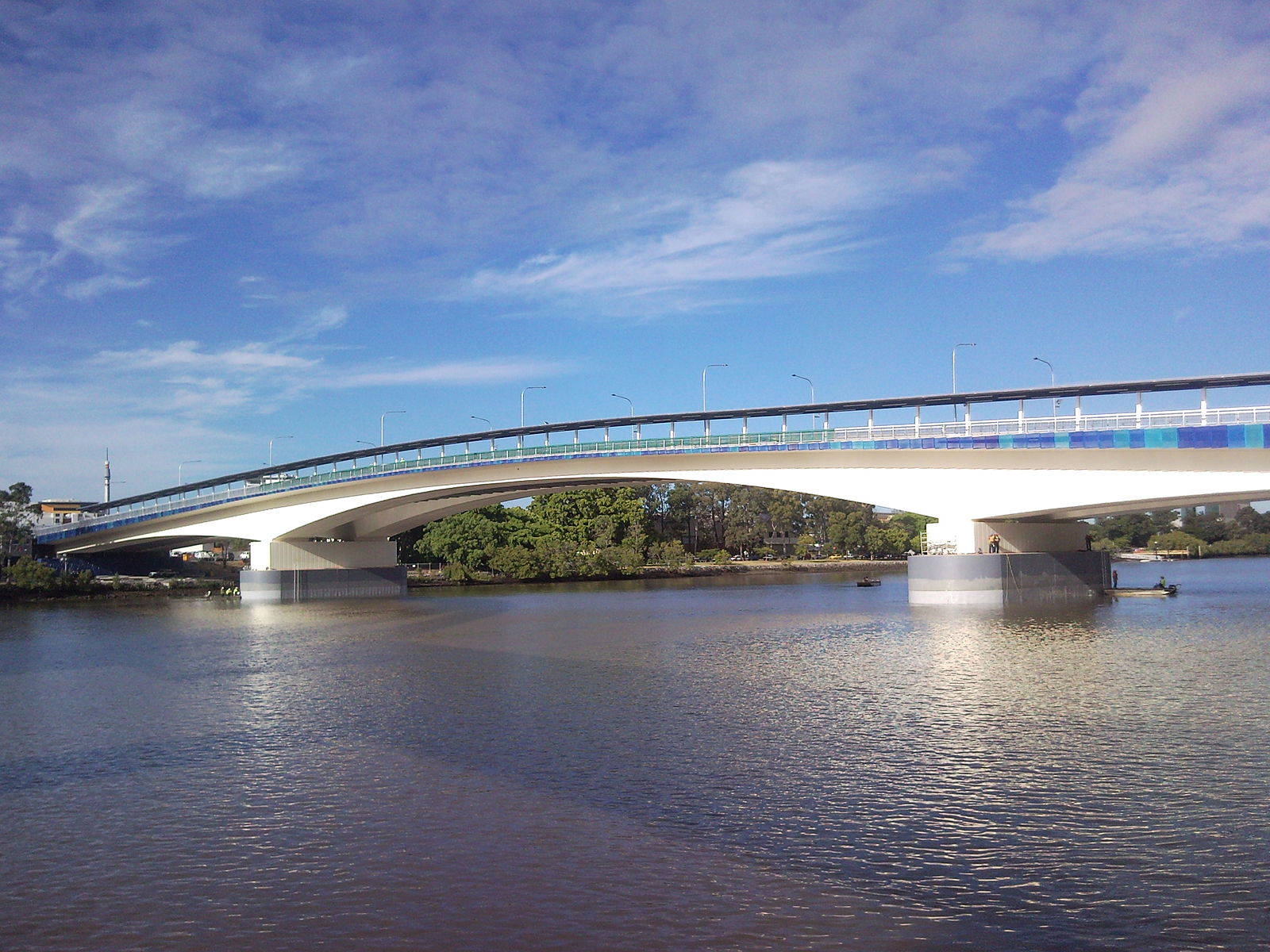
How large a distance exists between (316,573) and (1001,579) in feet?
126

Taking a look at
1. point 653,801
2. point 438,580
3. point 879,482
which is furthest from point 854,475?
point 438,580

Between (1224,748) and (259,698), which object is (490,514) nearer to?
(259,698)

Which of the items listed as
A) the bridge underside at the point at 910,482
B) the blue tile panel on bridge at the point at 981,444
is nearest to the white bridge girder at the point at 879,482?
the bridge underside at the point at 910,482

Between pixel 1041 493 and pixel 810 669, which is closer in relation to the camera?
pixel 810 669

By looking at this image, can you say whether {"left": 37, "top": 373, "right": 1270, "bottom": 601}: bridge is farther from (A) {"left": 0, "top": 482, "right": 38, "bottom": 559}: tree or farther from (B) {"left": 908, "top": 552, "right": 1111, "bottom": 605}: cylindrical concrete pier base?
(A) {"left": 0, "top": 482, "right": 38, "bottom": 559}: tree

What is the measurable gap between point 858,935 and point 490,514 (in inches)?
3297

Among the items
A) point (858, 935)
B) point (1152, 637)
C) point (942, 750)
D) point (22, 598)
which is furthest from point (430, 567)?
point (858, 935)

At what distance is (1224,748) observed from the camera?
597 inches

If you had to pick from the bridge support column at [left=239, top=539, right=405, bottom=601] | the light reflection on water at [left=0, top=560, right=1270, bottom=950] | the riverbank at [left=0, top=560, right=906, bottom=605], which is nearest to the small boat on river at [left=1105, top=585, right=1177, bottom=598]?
the light reflection on water at [left=0, top=560, right=1270, bottom=950]

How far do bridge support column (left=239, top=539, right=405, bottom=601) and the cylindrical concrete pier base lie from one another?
33.6 meters

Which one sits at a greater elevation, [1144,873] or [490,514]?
[490,514]

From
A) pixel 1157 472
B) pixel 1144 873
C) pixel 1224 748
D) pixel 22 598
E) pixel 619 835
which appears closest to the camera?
pixel 1144 873

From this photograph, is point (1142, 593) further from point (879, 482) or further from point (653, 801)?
point (653, 801)

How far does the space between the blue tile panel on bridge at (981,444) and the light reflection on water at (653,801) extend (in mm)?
8602
